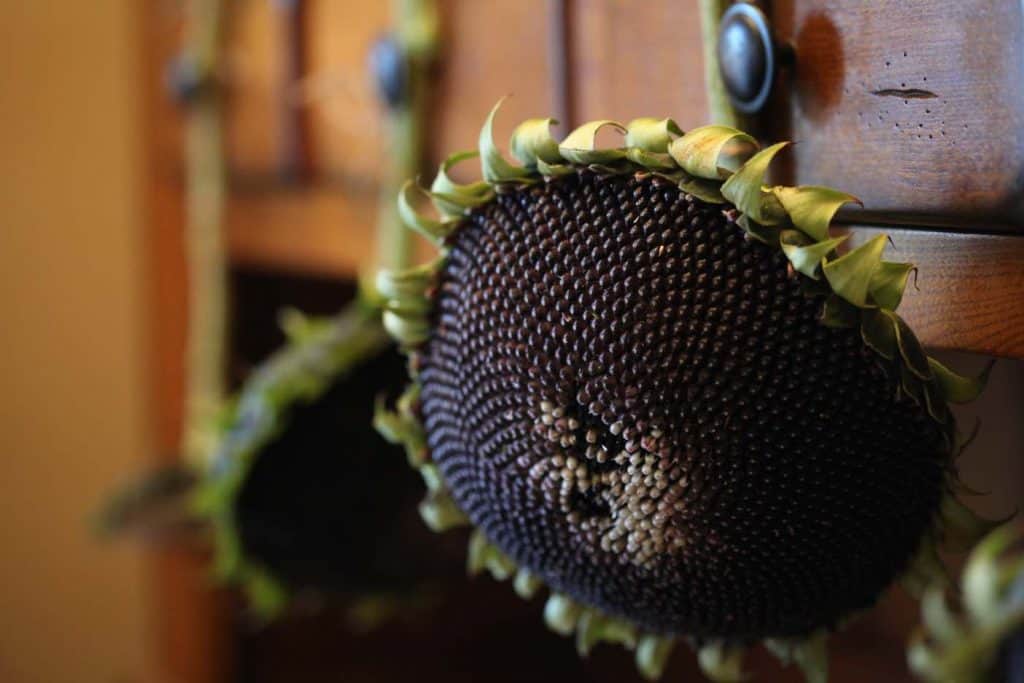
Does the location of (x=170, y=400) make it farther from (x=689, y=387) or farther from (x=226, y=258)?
(x=689, y=387)

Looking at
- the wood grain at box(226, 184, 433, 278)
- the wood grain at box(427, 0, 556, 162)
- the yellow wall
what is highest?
the wood grain at box(427, 0, 556, 162)

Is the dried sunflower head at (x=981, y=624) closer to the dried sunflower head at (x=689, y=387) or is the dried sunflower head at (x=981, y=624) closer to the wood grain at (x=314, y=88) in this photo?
the dried sunflower head at (x=689, y=387)

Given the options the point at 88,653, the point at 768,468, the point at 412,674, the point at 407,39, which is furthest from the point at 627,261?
the point at 88,653

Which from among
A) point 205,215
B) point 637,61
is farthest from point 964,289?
point 205,215

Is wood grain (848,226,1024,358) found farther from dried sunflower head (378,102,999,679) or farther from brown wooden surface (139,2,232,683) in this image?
brown wooden surface (139,2,232,683)

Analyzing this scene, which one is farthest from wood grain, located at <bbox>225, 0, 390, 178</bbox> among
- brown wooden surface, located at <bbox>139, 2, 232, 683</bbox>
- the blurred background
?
brown wooden surface, located at <bbox>139, 2, 232, 683</bbox>

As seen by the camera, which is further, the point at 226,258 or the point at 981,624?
the point at 226,258
